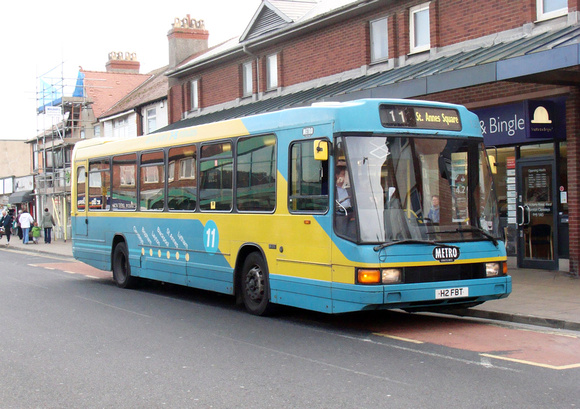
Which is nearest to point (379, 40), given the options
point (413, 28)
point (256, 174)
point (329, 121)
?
point (413, 28)

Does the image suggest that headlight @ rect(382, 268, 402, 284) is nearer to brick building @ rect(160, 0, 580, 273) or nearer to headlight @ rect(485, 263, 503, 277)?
headlight @ rect(485, 263, 503, 277)

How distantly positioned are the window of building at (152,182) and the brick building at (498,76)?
15.6ft

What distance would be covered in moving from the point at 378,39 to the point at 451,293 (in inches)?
503

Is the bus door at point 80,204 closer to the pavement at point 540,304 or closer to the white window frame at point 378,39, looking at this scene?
the white window frame at point 378,39

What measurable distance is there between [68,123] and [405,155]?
130 feet

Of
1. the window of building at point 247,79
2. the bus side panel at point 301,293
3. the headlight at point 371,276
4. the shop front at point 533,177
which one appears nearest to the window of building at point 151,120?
the window of building at point 247,79

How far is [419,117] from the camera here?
30.9 feet

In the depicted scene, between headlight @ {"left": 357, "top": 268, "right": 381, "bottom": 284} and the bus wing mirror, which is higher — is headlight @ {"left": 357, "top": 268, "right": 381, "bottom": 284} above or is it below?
below

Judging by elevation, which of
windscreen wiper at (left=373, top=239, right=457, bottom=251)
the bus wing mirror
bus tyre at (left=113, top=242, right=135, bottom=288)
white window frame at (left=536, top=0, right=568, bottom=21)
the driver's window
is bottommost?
bus tyre at (left=113, top=242, right=135, bottom=288)

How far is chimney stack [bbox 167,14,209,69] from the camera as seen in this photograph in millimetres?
35188

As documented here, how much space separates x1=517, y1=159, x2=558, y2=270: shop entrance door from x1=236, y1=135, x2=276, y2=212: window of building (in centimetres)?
713

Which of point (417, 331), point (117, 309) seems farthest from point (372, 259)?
point (117, 309)

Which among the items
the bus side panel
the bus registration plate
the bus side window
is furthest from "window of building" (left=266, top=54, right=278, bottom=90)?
the bus registration plate

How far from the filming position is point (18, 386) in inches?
265
